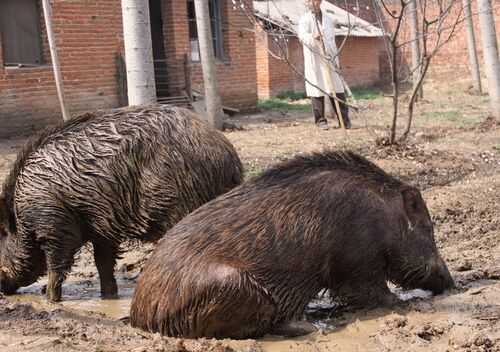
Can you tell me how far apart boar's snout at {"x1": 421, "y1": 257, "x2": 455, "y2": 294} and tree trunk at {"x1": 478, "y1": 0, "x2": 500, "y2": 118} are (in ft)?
26.4

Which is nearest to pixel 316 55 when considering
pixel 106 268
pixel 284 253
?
pixel 106 268

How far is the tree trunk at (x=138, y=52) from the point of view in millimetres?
6688

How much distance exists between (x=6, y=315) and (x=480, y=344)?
2.84m

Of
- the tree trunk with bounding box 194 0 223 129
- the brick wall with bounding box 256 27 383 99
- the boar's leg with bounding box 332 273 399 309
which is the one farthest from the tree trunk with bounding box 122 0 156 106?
the brick wall with bounding box 256 27 383 99

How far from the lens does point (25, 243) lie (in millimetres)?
5398

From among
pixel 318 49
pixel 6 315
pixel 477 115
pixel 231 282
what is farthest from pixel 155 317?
pixel 477 115

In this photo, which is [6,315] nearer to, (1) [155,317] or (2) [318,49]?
(1) [155,317]

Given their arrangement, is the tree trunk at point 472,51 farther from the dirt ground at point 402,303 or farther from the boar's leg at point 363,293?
the boar's leg at point 363,293

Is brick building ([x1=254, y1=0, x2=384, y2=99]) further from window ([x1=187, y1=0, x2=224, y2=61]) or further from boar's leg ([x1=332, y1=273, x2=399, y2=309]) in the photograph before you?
boar's leg ([x1=332, y1=273, x2=399, y2=309])

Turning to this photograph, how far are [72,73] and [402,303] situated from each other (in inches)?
434

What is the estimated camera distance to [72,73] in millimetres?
14375

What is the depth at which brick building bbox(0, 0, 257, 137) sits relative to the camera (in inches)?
535

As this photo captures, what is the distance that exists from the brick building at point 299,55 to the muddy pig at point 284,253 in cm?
1681

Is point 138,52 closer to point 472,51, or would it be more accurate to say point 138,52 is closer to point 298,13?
point 472,51
